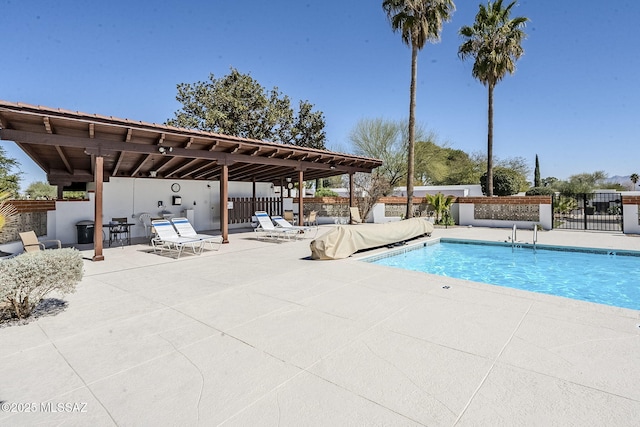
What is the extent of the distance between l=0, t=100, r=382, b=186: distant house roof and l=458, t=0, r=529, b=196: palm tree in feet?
26.1

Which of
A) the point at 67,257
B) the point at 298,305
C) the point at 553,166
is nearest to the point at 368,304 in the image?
the point at 298,305

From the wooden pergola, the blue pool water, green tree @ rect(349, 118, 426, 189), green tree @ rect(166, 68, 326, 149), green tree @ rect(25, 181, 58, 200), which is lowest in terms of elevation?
→ the blue pool water

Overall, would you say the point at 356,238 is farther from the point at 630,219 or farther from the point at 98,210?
the point at 630,219

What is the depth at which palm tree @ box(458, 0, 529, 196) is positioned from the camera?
17906 millimetres

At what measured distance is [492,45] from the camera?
59.4 ft

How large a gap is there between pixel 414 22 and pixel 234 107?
16.5 metres

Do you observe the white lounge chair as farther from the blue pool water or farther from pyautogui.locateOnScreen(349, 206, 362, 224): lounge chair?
pyautogui.locateOnScreen(349, 206, 362, 224): lounge chair

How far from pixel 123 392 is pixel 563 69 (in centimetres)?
2296

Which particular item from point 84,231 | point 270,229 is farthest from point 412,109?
point 84,231

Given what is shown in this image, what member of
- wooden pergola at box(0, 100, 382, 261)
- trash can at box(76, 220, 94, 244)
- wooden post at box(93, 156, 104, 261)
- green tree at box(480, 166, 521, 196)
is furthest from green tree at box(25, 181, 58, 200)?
green tree at box(480, 166, 521, 196)

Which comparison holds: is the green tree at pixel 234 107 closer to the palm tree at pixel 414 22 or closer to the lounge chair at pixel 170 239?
the palm tree at pixel 414 22

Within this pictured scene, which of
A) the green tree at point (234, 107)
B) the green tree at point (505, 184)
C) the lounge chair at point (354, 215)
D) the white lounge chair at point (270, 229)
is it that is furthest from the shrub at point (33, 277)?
the green tree at point (505, 184)

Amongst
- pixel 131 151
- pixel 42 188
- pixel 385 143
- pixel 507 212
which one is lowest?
pixel 507 212

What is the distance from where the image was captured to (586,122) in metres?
26.9
